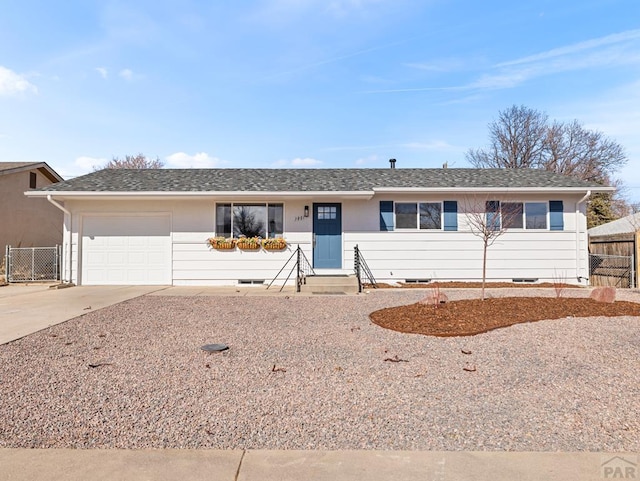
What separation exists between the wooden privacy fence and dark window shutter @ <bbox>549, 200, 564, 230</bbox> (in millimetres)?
1949

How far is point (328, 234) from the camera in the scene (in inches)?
472

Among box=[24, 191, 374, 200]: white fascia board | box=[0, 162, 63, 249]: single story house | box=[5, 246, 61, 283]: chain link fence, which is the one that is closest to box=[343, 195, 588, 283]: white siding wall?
box=[24, 191, 374, 200]: white fascia board

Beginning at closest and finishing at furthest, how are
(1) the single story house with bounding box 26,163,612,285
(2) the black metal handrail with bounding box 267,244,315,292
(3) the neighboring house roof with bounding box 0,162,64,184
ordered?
(2) the black metal handrail with bounding box 267,244,315,292 < (1) the single story house with bounding box 26,163,612,285 < (3) the neighboring house roof with bounding box 0,162,64,184

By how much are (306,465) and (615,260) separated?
548 inches

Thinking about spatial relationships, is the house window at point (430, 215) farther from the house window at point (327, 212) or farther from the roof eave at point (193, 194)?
the house window at point (327, 212)

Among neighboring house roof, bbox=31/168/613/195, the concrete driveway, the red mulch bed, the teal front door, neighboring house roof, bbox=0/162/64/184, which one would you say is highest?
neighboring house roof, bbox=0/162/64/184

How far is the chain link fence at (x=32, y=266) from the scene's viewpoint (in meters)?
12.9

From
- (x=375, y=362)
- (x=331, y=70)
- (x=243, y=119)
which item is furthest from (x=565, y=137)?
(x=375, y=362)

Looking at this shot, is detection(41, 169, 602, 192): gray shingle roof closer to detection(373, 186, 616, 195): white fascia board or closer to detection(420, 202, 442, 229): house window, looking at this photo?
detection(373, 186, 616, 195): white fascia board

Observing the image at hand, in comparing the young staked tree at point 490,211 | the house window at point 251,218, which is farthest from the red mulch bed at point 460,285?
the house window at point 251,218

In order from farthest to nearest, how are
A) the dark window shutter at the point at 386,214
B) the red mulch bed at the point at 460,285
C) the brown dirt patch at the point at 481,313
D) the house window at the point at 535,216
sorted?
1. the house window at the point at 535,216
2. the dark window shutter at the point at 386,214
3. the red mulch bed at the point at 460,285
4. the brown dirt patch at the point at 481,313

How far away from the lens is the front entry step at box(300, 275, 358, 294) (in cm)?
1041

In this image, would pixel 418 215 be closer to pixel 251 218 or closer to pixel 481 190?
pixel 481 190

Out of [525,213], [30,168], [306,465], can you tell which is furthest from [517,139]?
[306,465]
